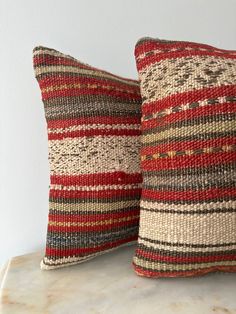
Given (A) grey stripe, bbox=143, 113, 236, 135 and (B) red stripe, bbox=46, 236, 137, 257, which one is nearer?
(A) grey stripe, bbox=143, 113, 236, 135

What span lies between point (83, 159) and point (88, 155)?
0.01m

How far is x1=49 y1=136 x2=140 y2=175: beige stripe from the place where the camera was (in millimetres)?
672

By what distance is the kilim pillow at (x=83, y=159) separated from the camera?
2.21 feet

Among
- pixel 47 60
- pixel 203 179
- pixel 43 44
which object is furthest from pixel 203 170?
pixel 43 44

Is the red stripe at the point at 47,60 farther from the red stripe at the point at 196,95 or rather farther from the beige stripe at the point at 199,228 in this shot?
the beige stripe at the point at 199,228

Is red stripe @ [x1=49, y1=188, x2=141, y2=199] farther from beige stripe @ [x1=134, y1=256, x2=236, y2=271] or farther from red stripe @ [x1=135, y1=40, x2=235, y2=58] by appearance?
red stripe @ [x1=135, y1=40, x2=235, y2=58]

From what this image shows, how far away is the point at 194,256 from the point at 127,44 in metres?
0.59

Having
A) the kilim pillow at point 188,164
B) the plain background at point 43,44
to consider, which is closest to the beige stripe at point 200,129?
the kilim pillow at point 188,164

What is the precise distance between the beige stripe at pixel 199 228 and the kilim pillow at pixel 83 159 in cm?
12

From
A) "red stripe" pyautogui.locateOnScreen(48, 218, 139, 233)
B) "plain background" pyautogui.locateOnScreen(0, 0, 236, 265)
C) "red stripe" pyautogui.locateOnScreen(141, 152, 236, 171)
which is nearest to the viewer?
"red stripe" pyautogui.locateOnScreen(141, 152, 236, 171)

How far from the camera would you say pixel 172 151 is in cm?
60

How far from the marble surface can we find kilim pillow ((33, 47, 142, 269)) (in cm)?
4

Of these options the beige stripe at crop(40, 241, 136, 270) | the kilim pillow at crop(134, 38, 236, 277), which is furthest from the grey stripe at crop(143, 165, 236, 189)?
the beige stripe at crop(40, 241, 136, 270)

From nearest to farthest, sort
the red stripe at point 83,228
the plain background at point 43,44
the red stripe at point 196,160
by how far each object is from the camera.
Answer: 1. the red stripe at point 196,160
2. the red stripe at point 83,228
3. the plain background at point 43,44
